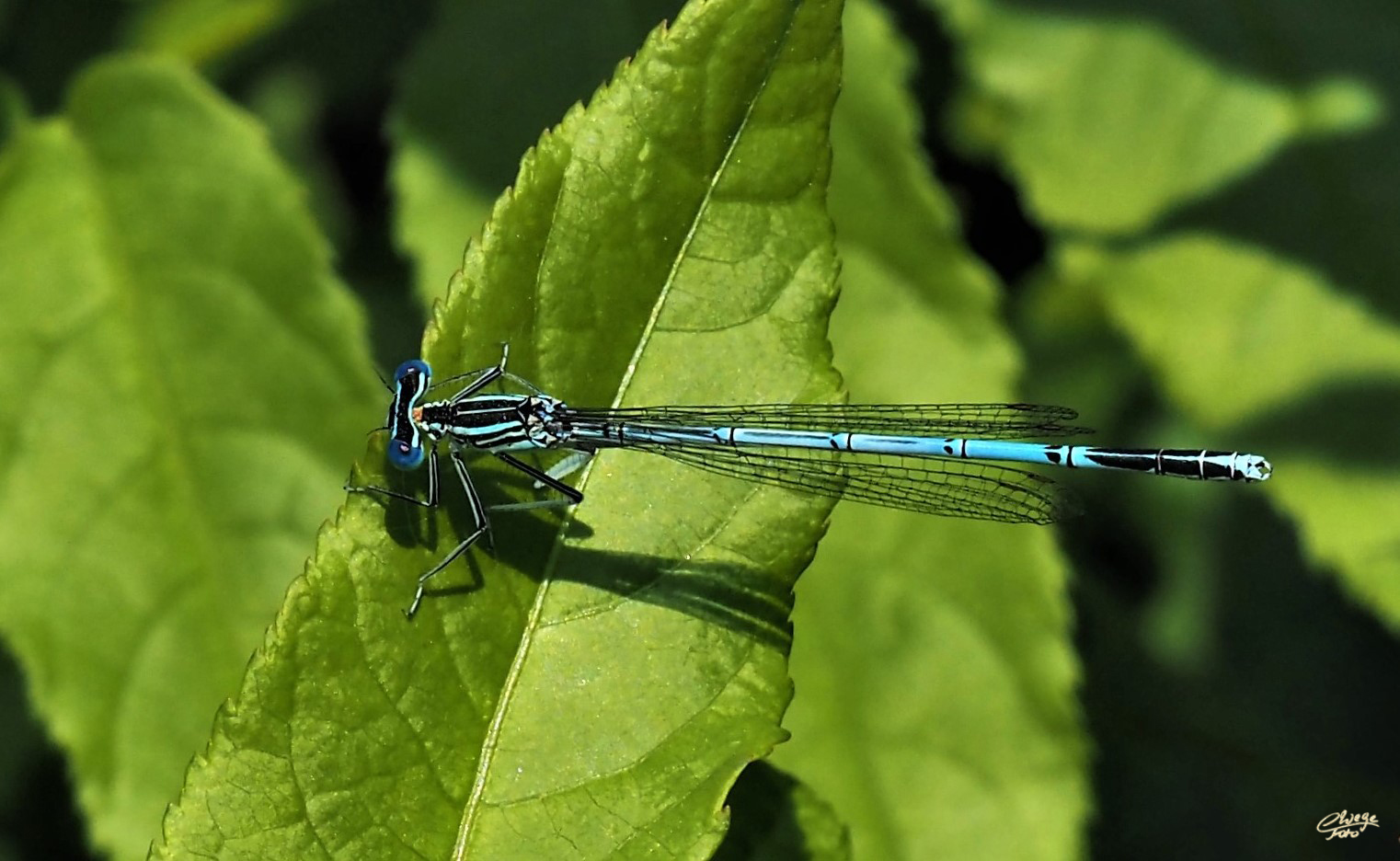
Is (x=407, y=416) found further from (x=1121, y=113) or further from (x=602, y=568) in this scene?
(x=1121, y=113)

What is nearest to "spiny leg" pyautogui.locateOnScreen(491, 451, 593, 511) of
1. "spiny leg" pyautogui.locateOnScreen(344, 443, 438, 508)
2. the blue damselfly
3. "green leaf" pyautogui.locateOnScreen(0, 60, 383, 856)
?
the blue damselfly

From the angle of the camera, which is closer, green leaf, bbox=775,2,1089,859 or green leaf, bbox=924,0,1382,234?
green leaf, bbox=775,2,1089,859

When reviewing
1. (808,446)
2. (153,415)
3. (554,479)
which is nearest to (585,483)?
(554,479)

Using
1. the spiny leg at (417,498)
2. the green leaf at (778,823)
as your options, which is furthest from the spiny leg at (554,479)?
the green leaf at (778,823)

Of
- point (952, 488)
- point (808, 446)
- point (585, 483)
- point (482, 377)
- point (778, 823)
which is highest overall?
point (952, 488)

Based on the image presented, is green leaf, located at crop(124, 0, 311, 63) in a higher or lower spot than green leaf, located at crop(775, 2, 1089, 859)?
Answer: higher

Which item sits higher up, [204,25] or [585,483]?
[204,25]

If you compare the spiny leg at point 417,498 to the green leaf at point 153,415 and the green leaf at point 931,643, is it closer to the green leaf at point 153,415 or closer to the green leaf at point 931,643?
the green leaf at point 153,415

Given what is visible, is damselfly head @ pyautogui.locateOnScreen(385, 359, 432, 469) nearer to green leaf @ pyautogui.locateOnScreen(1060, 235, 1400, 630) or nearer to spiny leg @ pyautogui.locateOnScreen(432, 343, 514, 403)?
spiny leg @ pyautogui.locateOnScreen(432, 343, 514, 403)
